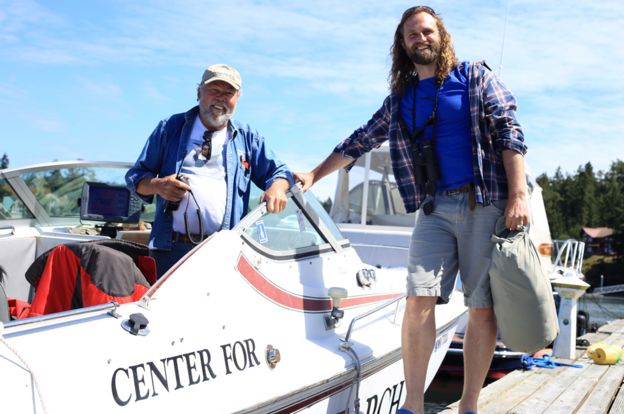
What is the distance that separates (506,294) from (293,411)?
104 cm

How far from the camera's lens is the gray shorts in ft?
9.96

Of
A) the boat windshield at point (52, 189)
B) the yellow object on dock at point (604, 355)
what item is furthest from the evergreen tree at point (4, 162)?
the yellow object on dock at point (604, 355)

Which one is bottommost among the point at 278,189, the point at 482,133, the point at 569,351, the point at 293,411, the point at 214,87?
Result: the point at 569,351

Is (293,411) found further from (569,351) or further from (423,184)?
(569,351)

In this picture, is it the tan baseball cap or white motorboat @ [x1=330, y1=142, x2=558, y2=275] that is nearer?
the tan baseball cap

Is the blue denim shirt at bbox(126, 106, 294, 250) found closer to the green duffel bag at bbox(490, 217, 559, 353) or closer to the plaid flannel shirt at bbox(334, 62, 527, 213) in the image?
the plaid flannel shirt at bbox(334, 62, 527, 213)

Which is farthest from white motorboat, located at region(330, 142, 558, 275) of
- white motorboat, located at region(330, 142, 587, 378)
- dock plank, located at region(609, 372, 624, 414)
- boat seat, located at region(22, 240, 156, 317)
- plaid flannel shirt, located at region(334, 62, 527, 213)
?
boat seat, located at region(22, 240, 156, 317)

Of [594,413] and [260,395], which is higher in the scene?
[260,395]

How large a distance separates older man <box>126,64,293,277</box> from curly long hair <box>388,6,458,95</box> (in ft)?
2.65

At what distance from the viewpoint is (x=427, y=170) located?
312 cm

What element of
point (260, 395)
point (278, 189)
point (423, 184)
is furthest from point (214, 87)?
point (260, 395)

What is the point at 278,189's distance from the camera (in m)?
3.51

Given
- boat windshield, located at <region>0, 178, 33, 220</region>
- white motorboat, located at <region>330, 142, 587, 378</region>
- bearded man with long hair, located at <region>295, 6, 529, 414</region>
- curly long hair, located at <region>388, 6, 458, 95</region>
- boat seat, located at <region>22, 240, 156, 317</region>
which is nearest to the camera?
boat seat, located at <region>22, 240, 156, 317</region>

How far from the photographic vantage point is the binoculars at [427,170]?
10.2 ft
